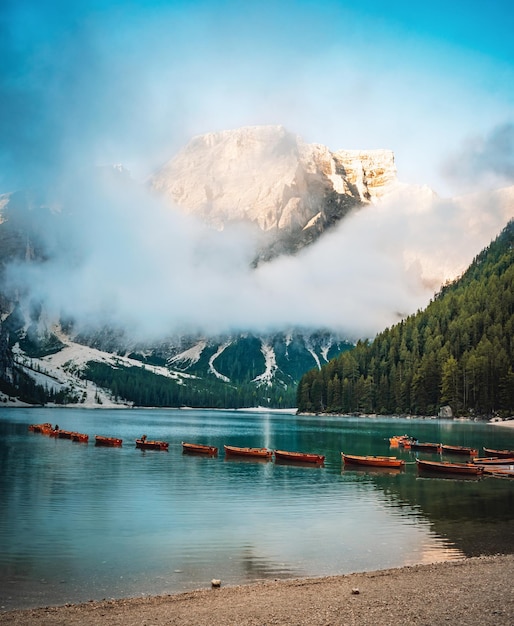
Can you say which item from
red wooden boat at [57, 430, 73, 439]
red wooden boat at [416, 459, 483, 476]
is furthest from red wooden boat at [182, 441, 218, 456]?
red wooden boat at [57, 430, 73, 439]

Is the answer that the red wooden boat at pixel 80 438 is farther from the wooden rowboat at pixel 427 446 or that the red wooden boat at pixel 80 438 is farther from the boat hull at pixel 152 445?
the wooden rowboat at pixel 427 446

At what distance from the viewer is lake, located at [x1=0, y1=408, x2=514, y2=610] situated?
111ft

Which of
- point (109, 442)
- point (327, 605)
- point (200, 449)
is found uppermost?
point (327, 605)

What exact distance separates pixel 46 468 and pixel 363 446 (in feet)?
205

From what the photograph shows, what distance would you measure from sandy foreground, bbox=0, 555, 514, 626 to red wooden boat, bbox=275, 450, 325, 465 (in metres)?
61.4

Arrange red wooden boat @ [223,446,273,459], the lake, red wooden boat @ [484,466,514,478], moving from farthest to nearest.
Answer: red wooden boat @ [223,446,273,459] < red wooden boat @ [484,466,514,478] < the lake

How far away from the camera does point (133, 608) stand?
26.2 metres

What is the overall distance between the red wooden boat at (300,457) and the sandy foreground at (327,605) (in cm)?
6136

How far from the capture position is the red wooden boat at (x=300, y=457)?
93000mm

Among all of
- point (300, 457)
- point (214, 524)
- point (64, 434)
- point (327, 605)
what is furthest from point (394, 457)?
point (64, 434)

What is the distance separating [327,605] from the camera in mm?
26156

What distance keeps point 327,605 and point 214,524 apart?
2362 cm

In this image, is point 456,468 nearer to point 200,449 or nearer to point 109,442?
point 200,449

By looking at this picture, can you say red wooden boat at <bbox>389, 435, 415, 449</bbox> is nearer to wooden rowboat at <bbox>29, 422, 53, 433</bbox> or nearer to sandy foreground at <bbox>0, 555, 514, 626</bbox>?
wooden rowboat at <bbox>29, 422, 53, 433</bbox>
